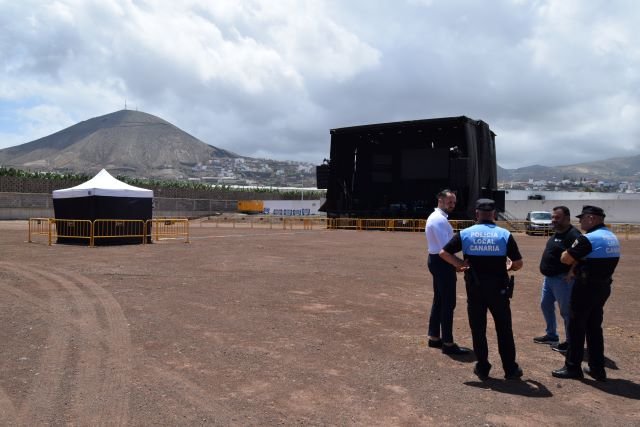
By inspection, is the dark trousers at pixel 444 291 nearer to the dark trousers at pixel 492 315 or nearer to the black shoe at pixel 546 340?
the dark trousers at pixel 492 315

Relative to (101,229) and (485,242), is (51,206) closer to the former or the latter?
(101,229)

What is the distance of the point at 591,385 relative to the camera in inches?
192

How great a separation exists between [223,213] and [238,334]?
6359cm

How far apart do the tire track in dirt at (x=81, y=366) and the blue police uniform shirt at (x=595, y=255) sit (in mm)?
4010

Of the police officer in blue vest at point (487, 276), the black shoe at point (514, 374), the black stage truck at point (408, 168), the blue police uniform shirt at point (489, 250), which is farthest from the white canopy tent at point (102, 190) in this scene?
the black stage truck at point (408, 168)

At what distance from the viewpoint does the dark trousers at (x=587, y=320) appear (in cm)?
489

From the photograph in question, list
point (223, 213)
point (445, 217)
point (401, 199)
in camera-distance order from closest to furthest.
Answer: point (445, 217) < point (401, 199) < point (223, 213)

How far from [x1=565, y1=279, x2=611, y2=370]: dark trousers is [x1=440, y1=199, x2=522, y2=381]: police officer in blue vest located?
56 cm

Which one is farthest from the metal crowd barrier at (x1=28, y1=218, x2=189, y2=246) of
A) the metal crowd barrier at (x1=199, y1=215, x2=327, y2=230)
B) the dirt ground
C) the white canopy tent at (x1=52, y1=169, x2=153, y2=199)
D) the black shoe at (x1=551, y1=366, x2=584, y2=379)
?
the metal crowd barrier at (x1=199, y1=215, x2=327, y2=230)

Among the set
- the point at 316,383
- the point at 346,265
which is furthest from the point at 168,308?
the point at 346,265

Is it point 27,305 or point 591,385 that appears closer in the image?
point 591,385

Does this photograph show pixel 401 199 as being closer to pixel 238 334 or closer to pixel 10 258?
pixel 10 258

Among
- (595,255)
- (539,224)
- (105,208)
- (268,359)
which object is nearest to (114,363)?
(268,359)

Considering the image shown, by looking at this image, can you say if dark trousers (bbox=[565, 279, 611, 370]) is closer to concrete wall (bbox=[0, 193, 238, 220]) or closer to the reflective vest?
the reflective vest
